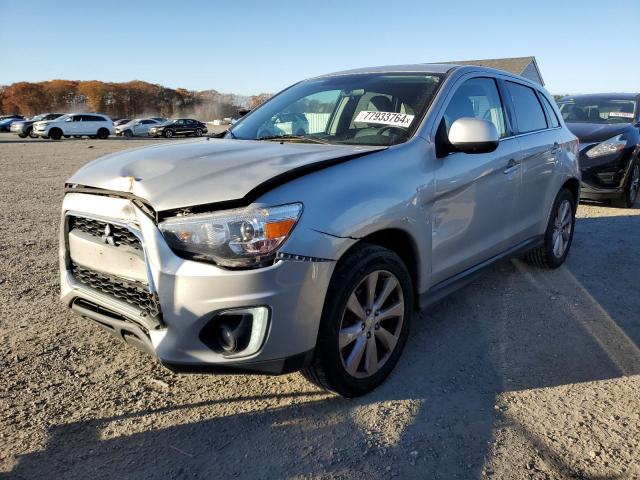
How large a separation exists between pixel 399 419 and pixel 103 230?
1726 mm

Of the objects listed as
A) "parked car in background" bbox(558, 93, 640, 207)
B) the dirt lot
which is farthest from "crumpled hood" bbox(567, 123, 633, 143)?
the dirt lot

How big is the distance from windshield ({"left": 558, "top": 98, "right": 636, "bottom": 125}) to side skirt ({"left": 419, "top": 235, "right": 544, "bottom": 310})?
5.84 meters

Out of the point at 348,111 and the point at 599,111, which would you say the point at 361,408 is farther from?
the point at 599,111

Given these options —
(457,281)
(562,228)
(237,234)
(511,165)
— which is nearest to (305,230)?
(237,234)

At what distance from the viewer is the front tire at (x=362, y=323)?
242 centimetres

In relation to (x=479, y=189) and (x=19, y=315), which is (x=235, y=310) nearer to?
(x=479, y=189)

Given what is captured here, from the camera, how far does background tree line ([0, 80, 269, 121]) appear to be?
80.1 metres

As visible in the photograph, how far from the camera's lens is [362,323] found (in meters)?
2.62

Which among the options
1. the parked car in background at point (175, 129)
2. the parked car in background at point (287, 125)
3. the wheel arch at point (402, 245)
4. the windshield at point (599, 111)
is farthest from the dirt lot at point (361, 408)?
the parked car in background at point (175, 129)

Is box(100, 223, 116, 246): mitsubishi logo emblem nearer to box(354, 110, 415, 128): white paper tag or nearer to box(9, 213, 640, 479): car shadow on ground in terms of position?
box(9, 213, 640, 479): car shadow on ground

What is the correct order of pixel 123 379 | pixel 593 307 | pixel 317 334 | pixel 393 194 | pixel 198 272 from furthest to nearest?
pixel 593 307 < pixel 123 379 < pixel 393 194 < pixel 317 334 < pixel 198 272

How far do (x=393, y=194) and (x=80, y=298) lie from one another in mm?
1714

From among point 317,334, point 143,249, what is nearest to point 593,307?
point 317,334

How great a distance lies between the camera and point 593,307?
3971 millimetres
